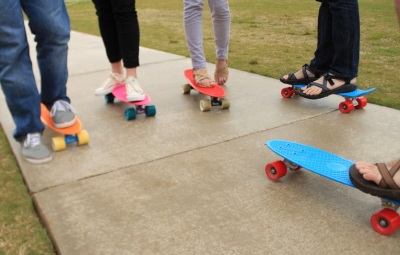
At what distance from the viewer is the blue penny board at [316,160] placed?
66.7 inches

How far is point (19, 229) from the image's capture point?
5.20 ft

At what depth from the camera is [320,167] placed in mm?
1749

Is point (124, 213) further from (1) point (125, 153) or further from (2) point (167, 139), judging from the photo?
(2) point (167, 139)

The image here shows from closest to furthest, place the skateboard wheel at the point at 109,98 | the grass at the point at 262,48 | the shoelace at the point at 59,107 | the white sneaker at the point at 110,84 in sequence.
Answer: the grass at the point at 262,48
the shoelace at the point at 59,107
the white sneaker at the point at 110,84
the skateboard wheel at the point at 109,98

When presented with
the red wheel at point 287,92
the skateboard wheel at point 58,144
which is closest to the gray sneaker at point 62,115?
the skateboard wheel at point 58,144

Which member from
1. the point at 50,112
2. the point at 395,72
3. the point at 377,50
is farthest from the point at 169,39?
the point at 50,112

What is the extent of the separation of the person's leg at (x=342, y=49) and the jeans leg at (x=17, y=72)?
1.76 m

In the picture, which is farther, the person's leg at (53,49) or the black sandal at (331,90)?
the black sandal at (331,90)

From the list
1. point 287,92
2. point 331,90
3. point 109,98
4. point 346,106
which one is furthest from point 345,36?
point 109,98

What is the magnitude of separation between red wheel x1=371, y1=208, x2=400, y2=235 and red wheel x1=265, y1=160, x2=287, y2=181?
467 millimetres

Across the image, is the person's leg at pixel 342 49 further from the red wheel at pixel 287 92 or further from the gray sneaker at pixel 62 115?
the gray sneaker at pixel 62 115

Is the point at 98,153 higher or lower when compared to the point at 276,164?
lower

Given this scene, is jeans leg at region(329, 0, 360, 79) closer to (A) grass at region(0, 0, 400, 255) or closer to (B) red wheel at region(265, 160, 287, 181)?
(A) grass at region(0, 0, 400, 255)

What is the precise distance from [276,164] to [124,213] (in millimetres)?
719
